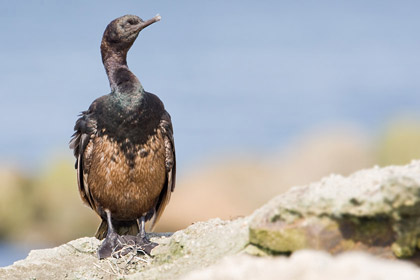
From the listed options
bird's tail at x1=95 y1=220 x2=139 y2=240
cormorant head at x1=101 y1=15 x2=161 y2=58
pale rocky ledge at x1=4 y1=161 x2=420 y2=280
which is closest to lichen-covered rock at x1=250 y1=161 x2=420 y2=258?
pale rocky ledge at x1=4 y1=161 x2=420 y2=280

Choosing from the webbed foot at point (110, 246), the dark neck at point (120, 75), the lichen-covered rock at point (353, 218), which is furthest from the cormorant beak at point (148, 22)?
the lichen-covered rock at point (353, 218)

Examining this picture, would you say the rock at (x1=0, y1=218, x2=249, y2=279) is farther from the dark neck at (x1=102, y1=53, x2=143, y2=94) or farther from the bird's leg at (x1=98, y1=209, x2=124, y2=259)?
the dark neck at (x1=102, y1=53, x2=143, y2=94)

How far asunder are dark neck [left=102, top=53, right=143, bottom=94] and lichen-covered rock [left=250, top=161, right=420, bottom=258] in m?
3.07

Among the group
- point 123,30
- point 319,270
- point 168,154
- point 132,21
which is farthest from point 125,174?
point 319,270

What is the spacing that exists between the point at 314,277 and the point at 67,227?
16.8 m

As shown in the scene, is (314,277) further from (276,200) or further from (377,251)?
(276,200)

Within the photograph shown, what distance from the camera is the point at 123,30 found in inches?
284

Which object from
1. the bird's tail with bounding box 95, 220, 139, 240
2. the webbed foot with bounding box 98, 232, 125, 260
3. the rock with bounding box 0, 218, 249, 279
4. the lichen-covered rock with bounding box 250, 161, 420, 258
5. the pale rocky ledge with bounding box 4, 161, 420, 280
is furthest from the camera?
the bird's tail with bounding box 95, 220, 139, 240

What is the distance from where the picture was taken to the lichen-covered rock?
3.83 metres

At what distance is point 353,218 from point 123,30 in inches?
161

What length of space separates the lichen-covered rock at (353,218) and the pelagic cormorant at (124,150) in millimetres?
2544

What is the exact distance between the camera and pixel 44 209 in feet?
66.0

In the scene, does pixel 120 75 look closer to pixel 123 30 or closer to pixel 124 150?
pixel 123 30

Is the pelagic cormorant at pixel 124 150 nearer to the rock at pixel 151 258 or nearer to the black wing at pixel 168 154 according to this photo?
the black wing at pixel 168 154
